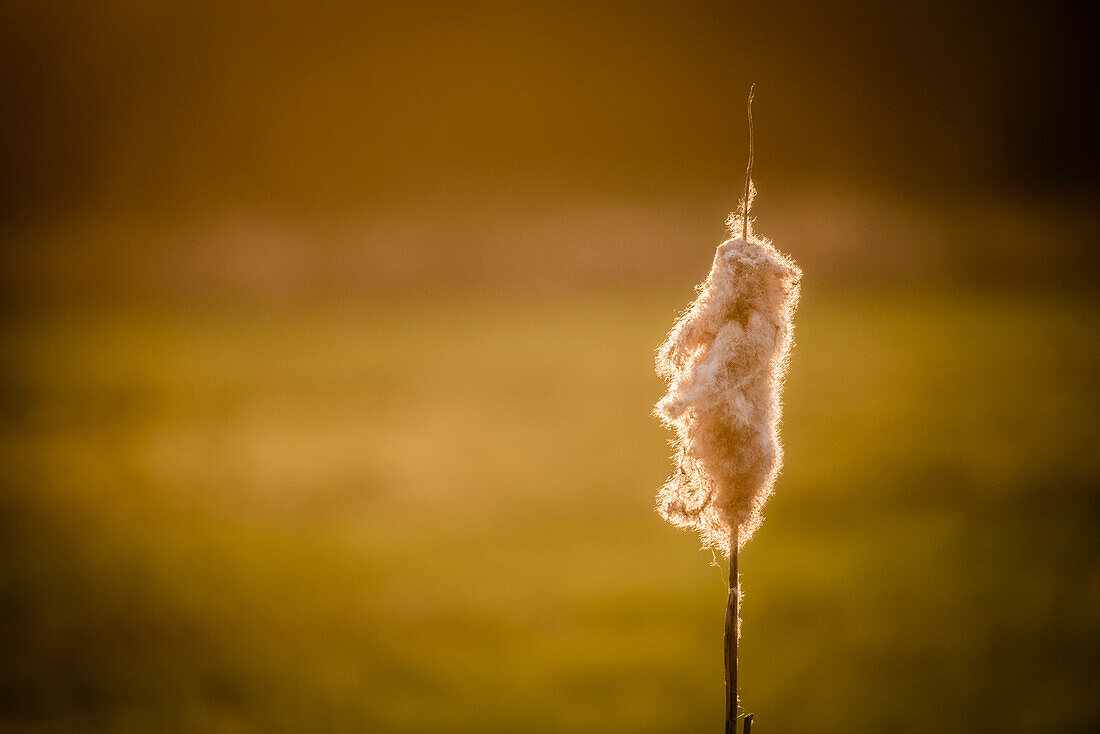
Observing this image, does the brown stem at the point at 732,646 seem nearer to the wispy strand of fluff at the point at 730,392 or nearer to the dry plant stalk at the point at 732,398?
the dry plant stalk at the point at 732,398

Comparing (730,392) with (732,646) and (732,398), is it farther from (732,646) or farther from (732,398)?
(732,646)

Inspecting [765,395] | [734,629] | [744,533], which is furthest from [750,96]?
[734,629]

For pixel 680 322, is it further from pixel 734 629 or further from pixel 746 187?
pixel 734 629

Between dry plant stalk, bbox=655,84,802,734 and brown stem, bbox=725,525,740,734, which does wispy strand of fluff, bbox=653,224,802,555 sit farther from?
brown stem, bbox=725,525,740,734

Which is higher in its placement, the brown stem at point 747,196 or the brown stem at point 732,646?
the brown stem at point 747,196

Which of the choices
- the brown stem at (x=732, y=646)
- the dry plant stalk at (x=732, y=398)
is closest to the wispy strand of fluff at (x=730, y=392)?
the dry plant stalk at (x=732, y=398)

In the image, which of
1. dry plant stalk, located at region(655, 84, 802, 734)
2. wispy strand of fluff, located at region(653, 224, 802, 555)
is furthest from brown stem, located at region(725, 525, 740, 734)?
wispy strand of fluff, located at region(653, 224, 802, 555)

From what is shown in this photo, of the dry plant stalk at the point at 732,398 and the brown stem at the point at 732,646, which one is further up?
the dry plant stalk at the point at 732,398
